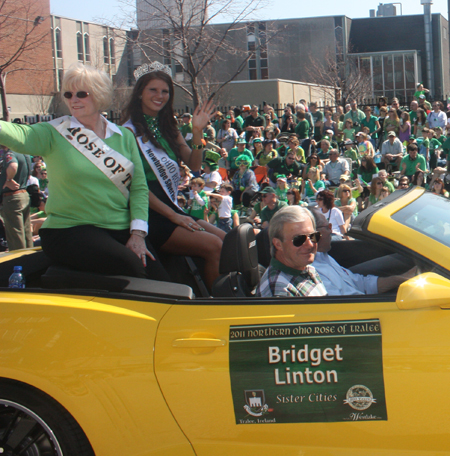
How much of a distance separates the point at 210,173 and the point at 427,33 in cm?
3986

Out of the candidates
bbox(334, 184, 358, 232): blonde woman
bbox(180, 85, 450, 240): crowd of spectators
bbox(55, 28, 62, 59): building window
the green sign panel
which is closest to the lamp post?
bbox(55, 28, 62, 59): building window

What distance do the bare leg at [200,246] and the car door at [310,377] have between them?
880mm

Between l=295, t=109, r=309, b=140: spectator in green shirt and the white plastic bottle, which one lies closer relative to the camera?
the white plastic bottle

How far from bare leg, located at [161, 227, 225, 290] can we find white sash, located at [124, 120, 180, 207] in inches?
10.4

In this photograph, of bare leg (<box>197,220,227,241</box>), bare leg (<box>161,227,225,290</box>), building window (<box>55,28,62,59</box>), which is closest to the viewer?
bare leg (<box>161,227,225,290</box>)

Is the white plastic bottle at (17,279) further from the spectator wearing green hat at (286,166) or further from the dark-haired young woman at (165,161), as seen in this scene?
the spectator wearing green hat at (286,166)

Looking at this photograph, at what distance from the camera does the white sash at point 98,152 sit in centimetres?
277

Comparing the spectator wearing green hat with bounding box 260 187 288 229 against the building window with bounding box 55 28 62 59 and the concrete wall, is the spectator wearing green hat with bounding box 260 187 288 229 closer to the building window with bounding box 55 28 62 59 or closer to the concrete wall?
the concrete wall

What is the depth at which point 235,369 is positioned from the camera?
2.21 meters

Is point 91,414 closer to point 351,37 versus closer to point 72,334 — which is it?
point 72,334

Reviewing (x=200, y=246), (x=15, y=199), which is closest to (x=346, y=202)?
(x=15, y=199)

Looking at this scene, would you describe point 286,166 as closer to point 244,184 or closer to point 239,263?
point 244,184

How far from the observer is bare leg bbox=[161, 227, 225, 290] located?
3168mm

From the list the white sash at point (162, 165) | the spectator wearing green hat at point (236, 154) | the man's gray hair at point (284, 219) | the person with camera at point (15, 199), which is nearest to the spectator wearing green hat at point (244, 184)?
the spectator wearing green hat at point (236, 154)
